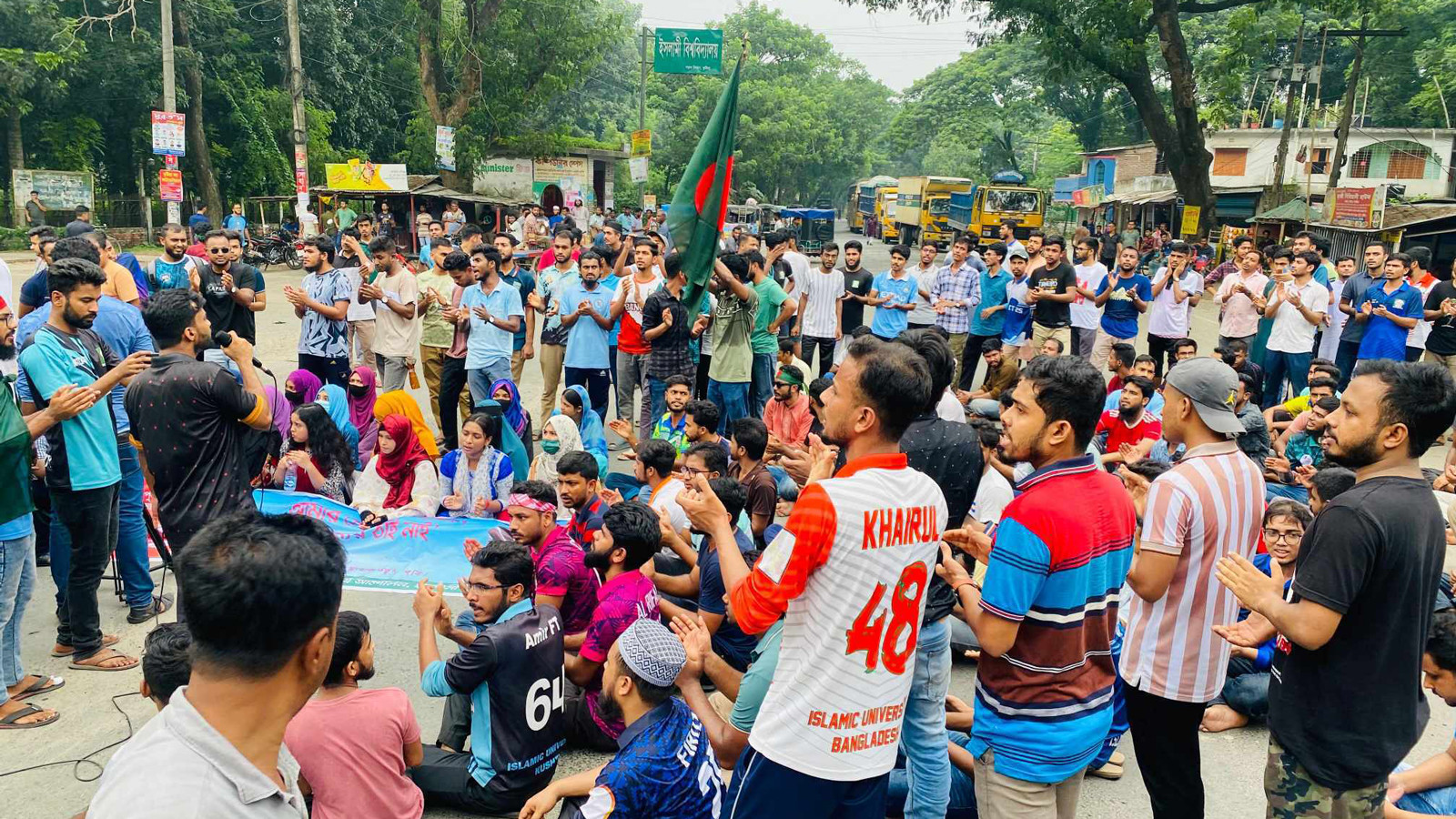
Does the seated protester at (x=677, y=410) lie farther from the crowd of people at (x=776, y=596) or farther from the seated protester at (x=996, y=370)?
the seated protester at (x=996, y=370)

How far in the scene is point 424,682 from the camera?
12.9ft

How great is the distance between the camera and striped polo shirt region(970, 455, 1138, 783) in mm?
2881

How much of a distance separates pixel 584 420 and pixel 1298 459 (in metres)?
5.32

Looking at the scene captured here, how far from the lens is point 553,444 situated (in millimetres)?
7457

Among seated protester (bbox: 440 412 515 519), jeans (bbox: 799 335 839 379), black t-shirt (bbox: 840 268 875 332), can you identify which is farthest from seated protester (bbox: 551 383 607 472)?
black t-shirt (bbox: 840 268 875 332)

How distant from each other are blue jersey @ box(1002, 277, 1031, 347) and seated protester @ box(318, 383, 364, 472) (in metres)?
6.51

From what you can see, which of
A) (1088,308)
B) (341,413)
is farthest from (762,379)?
(1088,308)

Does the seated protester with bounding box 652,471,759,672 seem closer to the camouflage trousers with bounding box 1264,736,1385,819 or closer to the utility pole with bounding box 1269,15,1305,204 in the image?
the camouflage trousers with bounding box 1264,736,1385,819

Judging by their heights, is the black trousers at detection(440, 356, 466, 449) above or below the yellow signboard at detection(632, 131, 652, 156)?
below

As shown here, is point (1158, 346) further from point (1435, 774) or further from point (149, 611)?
point (149, 611)

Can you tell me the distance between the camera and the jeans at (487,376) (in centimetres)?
866

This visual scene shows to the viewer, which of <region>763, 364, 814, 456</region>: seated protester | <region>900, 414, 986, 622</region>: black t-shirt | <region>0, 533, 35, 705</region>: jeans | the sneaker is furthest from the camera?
<region>763, 364, 814, 456</region>: seated protester

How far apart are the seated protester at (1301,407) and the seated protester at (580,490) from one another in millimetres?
5136

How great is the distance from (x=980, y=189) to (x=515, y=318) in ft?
94.6
